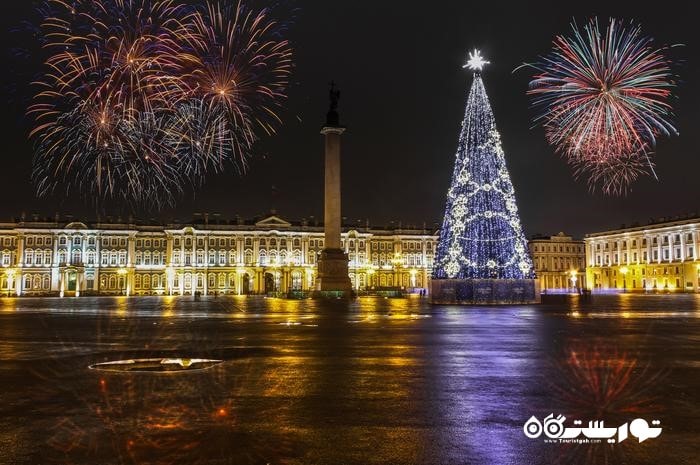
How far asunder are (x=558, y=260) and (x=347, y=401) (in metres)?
127

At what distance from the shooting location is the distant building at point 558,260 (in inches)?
4963

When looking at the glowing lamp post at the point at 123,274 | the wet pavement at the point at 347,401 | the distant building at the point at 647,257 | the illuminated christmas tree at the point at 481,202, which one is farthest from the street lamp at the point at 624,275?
the wet pavement at the point at 347,401

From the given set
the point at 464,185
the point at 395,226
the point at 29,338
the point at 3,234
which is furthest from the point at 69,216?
the point at 29,338

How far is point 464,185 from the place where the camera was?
35.3 metres

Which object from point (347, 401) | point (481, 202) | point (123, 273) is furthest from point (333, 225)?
point (123, 273)

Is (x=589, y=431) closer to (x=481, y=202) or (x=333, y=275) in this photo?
(x=481, y=202)

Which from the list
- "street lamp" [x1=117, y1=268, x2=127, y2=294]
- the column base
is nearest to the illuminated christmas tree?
the column base

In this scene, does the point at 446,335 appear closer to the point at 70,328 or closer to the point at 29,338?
the point at 29,338

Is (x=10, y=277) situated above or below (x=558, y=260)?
below

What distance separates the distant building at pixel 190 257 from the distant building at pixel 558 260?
78.5 ft

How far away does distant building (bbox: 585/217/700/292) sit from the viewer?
325ft

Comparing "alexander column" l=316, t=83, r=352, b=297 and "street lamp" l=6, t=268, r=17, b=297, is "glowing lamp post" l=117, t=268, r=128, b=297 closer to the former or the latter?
"street lamp" l=6, t=268, r=17, b=297

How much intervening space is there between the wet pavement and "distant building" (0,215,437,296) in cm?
8708

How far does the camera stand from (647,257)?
10825 centimetres
